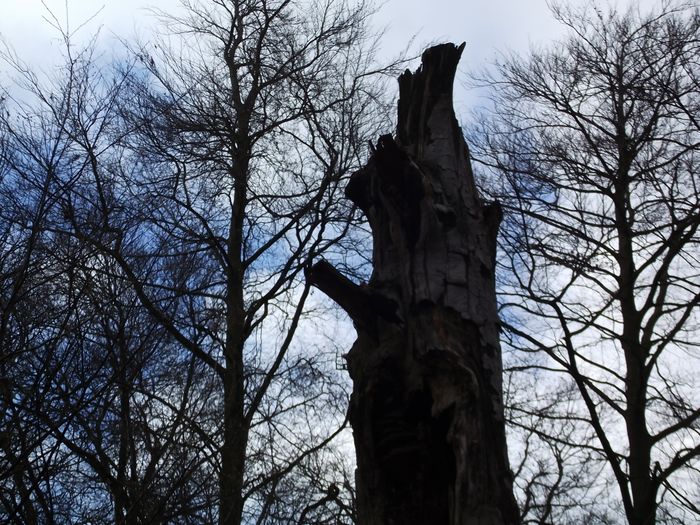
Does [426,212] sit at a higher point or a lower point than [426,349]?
higher

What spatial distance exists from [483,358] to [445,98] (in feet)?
4.33

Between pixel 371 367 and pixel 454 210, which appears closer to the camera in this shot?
pixel 371 367

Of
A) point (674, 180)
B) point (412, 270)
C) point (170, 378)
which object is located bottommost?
point (412, 270)

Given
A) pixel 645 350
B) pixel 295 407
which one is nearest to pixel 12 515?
pixel 295 407

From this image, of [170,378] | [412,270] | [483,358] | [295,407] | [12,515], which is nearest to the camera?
[483,358]

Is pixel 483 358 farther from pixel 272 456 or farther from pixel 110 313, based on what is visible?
pixel 272 456

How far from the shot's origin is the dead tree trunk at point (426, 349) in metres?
2.26

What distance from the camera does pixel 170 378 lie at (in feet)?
18.8

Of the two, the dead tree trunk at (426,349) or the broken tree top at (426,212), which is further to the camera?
the broken tree top at (426,212)

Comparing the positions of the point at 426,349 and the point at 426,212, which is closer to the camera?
the point at 426,349

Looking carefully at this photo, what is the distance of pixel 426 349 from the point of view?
2.42m

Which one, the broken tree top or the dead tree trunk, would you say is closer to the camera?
the dead tree trunk

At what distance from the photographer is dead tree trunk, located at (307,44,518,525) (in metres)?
2.26

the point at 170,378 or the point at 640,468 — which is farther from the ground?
the point at 170,378
